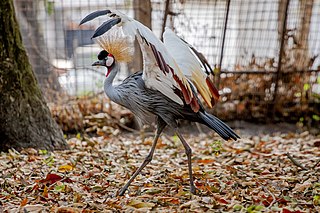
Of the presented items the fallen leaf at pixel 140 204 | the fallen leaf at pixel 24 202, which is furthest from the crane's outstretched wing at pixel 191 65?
the fallen leaf at pixel 24 202

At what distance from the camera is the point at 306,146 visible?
6098mm

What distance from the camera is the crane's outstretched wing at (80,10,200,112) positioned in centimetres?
351

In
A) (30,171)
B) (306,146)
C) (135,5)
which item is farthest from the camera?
(135,5)

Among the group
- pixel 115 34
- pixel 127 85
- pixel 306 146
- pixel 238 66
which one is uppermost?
pixel 115 34

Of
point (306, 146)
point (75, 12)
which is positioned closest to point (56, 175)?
point (306, 146)

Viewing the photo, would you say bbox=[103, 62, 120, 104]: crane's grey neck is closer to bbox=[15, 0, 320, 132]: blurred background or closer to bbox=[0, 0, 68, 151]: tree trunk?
bbox=[0, 0, 68, 151]: tree trunk

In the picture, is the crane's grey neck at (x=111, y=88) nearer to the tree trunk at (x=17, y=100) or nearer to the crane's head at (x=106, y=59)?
the crane's head at (x=106, y=59)

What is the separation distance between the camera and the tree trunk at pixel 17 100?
5.38 m

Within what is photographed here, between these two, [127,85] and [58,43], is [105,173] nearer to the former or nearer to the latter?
[127,85]

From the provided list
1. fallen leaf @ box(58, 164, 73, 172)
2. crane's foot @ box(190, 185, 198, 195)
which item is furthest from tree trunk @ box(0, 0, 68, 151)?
crane's foot @ box(190, 185, 198, 195)

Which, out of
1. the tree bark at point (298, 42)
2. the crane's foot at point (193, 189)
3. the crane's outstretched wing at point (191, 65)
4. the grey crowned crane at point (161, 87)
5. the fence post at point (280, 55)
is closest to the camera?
the grey crowned crane at point (161, 87)

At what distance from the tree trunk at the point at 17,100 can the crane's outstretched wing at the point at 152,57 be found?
1.65 meters

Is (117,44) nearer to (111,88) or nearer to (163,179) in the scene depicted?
(111,88)

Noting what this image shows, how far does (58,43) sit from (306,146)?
12.4ft
